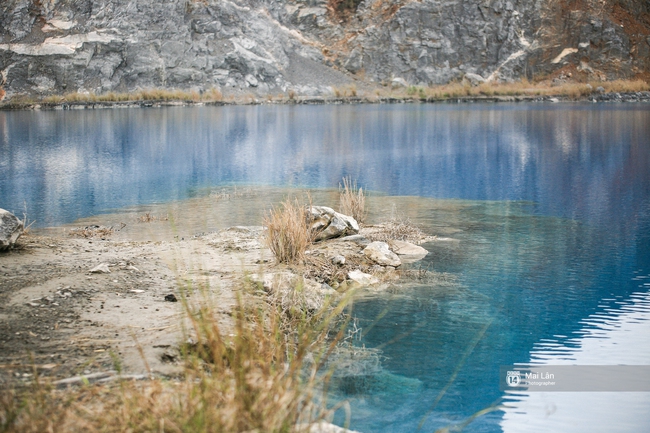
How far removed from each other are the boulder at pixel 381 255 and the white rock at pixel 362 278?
44cm

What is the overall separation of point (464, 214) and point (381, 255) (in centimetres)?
375

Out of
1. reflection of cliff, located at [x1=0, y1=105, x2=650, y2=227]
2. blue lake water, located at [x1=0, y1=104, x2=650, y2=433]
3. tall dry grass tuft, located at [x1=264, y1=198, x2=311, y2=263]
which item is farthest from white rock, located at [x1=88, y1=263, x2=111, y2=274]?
reflection of cliff, located at [x1=0, y1=105, x2=650, y2=227]

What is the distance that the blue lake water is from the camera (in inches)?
186

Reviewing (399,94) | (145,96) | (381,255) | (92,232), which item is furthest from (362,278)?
(399,94)

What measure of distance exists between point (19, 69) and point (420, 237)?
44.4 meters

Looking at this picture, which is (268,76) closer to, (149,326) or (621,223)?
(621,223)

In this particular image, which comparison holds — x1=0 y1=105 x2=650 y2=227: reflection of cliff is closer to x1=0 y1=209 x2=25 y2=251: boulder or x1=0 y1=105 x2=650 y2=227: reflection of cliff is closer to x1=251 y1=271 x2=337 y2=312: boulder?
x1=0 y1=209 x2=25 y2=251: boulder

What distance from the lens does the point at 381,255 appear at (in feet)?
24.9

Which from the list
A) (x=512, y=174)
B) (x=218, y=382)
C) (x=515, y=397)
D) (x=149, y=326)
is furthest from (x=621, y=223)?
(x=218, y=382)

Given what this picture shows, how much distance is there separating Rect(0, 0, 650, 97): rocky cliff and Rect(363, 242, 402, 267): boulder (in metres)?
44.3

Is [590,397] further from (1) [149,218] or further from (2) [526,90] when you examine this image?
(2) [526,90]

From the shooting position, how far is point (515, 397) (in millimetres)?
4738

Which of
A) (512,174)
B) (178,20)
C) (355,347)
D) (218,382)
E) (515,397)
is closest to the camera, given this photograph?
(218,382)

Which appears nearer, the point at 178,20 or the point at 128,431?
the point at 128,431
